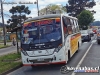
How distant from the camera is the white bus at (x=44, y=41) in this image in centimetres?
1192

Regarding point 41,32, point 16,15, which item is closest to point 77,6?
point 16,15

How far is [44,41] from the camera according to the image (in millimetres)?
12039

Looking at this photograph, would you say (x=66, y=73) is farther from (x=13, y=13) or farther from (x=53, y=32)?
(x=13, y=13)

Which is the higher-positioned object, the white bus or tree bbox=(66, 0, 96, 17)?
tree bbox=(66, 0, 96, 17)

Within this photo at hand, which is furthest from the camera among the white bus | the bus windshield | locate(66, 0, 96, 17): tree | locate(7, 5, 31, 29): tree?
locate(66, 0, 96, 17): tree

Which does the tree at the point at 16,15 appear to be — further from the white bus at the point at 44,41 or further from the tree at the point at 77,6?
the white bus at the point at 44,41

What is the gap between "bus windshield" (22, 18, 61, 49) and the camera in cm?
1212

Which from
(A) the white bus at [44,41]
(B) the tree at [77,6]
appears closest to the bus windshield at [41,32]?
(A) the white bus at [44,41]

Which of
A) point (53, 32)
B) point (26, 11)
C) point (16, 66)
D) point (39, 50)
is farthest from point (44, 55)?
point (26, 11)

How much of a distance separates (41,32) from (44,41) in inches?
23.0

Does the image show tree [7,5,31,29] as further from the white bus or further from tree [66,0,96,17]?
the white bus

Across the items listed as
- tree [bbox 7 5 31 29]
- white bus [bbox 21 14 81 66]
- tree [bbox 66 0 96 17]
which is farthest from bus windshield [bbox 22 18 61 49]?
tree [bbox 66 0 96 17]

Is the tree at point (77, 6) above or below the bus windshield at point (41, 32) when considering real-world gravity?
above

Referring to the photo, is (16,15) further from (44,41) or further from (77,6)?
(44,41)
